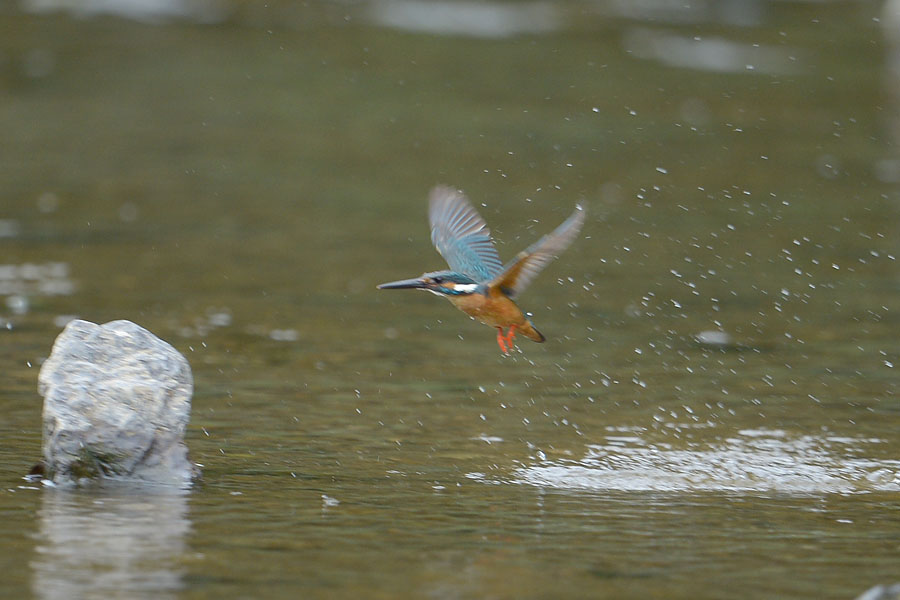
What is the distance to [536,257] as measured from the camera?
576cm

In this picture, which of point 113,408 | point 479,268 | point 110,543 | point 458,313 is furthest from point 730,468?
point 458,313

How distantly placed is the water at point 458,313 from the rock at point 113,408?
6.5 inches

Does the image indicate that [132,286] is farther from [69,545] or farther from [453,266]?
[69,545]

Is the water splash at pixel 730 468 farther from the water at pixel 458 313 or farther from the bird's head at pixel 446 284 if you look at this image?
the bird's head at pixel 446 284

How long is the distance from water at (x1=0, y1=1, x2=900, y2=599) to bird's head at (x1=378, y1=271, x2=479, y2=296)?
752 millimetres

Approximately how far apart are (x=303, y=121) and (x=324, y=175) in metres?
3.46

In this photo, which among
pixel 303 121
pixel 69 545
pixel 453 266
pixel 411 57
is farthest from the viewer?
pixel 411 57

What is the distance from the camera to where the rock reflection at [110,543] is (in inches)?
178

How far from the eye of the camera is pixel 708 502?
5.80 m

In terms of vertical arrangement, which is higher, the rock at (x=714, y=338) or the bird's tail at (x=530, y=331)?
the bird's tail at (x=530, y=331)

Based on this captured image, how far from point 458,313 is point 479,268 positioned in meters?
3.43

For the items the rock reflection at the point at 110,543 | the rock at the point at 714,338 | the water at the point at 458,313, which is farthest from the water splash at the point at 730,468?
the rock at the point at 714,338

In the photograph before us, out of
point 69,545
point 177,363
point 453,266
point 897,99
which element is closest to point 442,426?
point 453,266

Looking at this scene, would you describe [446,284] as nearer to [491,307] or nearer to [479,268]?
[491,307]
